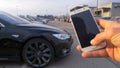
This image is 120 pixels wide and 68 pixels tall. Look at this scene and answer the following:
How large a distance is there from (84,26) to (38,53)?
4.18 meters

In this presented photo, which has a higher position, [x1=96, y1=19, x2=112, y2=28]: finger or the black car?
[x1=96, y1=19, x2=112, y2=28]: finger

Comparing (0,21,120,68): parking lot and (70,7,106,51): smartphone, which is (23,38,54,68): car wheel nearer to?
(0,21,120,68): parking lot

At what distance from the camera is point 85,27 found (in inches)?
86.1

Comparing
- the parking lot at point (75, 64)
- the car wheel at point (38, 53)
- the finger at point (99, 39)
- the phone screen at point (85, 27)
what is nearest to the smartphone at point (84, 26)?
the phone screen at point (85, 27)

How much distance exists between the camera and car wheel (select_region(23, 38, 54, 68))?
6.20 m

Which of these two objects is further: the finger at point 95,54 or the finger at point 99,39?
the finger at point 95,54

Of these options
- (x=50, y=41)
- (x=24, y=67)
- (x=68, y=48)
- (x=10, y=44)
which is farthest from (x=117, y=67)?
(x=10, y=44)

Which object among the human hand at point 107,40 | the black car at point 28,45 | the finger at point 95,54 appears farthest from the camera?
the black car at point 28,45

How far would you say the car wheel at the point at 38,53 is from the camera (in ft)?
20.4

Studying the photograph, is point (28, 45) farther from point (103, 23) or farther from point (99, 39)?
point (99, 39)

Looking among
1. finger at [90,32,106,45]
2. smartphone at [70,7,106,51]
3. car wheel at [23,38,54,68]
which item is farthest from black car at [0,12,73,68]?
finger at [90,32,106,45]

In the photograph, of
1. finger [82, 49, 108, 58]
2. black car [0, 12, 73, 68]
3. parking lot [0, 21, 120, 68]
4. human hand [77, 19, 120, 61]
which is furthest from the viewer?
parking lot [0, 21, 120, 68]

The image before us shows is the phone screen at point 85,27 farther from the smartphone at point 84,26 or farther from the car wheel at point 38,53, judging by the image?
the car wheel at point 38,53

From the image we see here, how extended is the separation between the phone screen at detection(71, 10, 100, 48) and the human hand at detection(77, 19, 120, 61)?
0.08 metres
